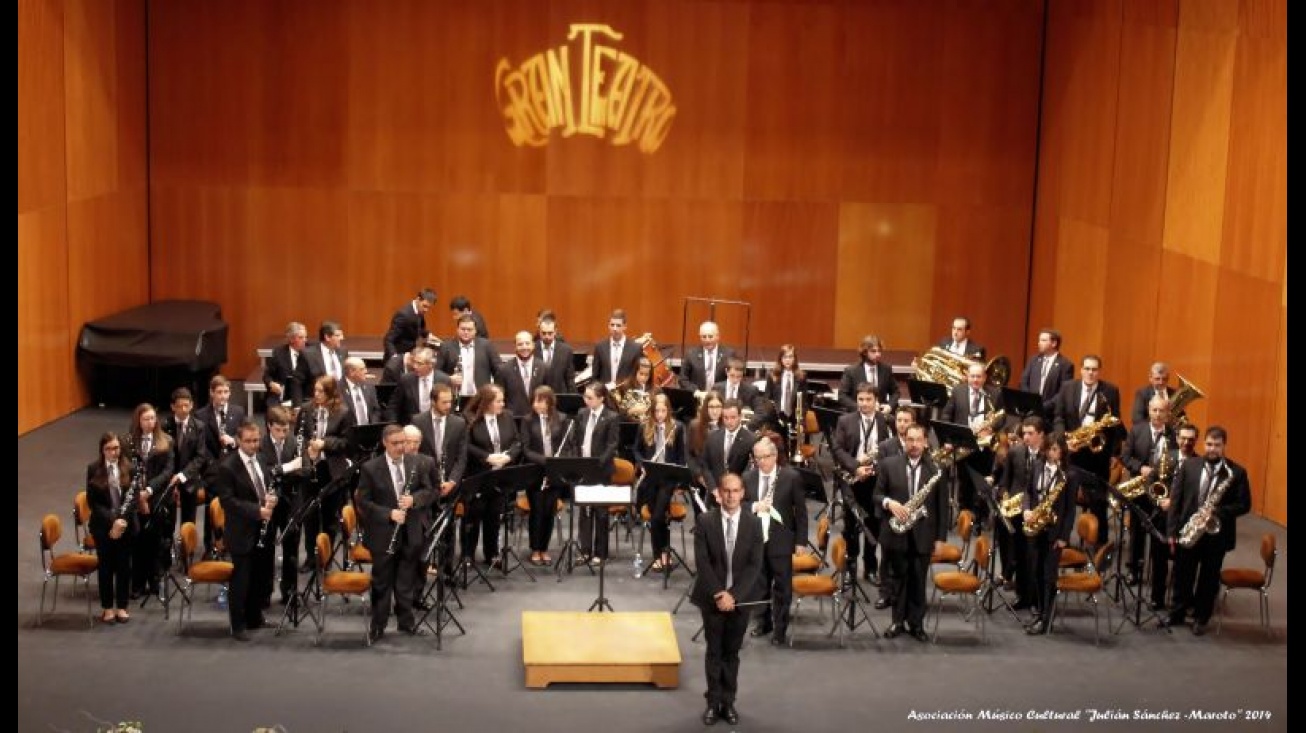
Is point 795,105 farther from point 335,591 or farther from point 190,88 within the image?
point 335,591

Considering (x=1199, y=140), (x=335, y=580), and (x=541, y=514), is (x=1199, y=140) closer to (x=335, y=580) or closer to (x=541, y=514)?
(x=541, y=514)

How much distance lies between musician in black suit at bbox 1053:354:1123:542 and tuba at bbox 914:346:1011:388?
879mm

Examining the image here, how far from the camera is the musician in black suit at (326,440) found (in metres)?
12.4

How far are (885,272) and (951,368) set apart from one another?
4.53 m

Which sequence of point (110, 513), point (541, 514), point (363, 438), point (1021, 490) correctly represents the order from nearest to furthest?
point (110, 513), point (1021, 490), point (363, 438), point (541, 514)

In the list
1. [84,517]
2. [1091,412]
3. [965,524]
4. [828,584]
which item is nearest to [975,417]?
[1091,412]

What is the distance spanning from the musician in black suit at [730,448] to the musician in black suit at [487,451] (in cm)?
140

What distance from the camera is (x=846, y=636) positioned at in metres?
11.7

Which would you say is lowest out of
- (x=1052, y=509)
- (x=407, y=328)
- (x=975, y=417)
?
(x=1052, y=509)

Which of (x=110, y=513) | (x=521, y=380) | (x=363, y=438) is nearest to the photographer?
(x=110, y=513)

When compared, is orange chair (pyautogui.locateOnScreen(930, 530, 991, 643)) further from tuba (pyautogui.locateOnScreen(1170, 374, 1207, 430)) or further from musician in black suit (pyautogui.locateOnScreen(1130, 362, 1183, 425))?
musician in black suit (pyautogui.locateOnScreen(1130, 362, 1183, 425))

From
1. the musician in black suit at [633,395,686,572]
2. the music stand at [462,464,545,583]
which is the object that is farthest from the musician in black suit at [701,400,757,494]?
the music stand at [462,464,545,583]

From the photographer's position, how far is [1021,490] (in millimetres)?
11727

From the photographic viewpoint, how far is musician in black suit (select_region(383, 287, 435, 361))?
16.2 metres
